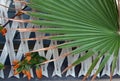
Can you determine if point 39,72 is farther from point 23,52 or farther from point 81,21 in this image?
point 81,21

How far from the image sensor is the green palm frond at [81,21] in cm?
186

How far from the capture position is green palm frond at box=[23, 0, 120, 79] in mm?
1857

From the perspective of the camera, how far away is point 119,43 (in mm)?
1831

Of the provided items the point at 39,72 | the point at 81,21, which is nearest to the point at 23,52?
the point at 39,72

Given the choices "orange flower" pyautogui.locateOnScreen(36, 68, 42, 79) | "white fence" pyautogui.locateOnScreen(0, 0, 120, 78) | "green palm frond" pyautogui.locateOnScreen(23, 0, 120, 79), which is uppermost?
"green palm frond" pyautogui.locateOnScreen(23, 0, 120, 79)

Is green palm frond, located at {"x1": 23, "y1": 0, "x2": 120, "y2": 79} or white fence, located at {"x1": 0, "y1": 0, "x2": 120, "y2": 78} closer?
green palm frond, located at {"x1": 23, "y1": 0, "x2": 120, "y2": 79}

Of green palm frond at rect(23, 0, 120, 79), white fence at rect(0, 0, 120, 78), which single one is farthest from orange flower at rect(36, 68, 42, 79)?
green palm frond at rect(23, 0, 120, 79)

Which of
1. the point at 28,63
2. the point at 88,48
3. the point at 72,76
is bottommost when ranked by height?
the point at 72,76

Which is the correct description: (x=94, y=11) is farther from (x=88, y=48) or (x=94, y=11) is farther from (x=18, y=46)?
(x=18, y=46)

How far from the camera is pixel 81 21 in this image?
6.31 feet

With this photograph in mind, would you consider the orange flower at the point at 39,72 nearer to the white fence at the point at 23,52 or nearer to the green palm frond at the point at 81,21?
the white fence at the point at 23,52

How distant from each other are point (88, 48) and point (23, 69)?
1.33 metres

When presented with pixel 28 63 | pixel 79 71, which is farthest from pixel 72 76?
pixel 28 63

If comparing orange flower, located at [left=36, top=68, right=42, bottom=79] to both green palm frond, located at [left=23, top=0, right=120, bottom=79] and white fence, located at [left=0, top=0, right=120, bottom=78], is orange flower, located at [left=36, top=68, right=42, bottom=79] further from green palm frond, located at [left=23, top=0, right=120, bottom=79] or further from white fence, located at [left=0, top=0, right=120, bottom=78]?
green palm frond, located at [left=23, top=0, right=120, bottom=79]
